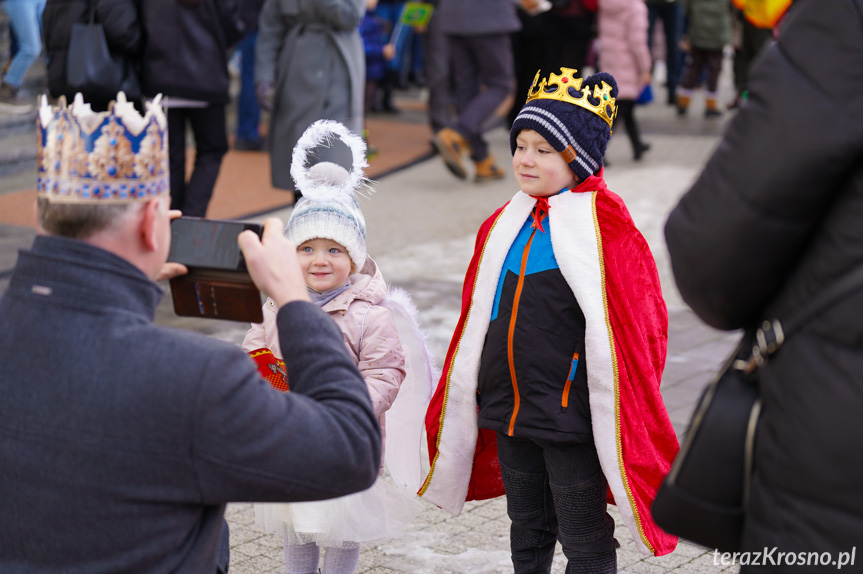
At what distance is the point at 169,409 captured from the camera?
1.64 meters

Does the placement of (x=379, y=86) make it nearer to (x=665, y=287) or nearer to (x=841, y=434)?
(x=665, y=287)

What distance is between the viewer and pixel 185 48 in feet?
20.3

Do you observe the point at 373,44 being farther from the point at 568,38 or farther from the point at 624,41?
the point at 624,41

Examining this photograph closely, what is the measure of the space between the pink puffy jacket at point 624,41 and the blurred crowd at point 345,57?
1 centimetres

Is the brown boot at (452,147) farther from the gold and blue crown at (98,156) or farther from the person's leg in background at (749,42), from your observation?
the gold and blue crown at (98,156)

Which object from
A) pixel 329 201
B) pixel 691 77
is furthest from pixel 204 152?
pixel 691 77

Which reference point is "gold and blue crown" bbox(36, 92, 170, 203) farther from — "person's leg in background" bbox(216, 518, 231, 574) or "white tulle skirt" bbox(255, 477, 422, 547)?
"white tulle skirt" bbox(255, 477, 422, 547)

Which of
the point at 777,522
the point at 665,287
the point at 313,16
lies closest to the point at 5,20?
the point at 313,16

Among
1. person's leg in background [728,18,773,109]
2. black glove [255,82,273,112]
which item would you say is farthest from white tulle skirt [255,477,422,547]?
person's leg in background [728,18,773,109]

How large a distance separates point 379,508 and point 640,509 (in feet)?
2.59

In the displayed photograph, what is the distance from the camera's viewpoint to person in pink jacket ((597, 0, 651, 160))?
967cm

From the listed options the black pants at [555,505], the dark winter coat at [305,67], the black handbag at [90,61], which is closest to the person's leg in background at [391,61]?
the dark winter coat at [305,67]

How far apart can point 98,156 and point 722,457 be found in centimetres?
119

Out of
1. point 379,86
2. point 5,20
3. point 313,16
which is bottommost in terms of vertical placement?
point 379,86
